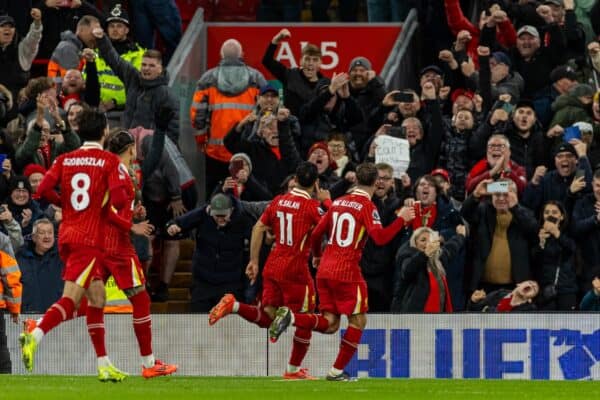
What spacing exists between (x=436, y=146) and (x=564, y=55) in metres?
2.92

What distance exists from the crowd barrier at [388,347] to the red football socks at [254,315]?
4.78ft

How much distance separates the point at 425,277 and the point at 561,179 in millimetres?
2123

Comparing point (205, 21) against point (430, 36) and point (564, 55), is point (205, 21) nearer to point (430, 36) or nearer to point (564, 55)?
point (430, 36)

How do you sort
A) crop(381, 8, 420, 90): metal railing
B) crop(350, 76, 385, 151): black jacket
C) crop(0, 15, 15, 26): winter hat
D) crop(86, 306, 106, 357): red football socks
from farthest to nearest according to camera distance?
crop(381, 8, 420, 90): metal railing → crop(0, 15, 15, 26): winter hat → crop(350, 76, 385, 151): black jacket → crop(86, 306, 106, 357): red football socks

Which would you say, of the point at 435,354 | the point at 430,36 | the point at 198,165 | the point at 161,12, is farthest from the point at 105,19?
the point at 435,354

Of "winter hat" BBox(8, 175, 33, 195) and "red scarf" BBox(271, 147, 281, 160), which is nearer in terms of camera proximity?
"winter hat" BBox(8, 175, 33, 195)

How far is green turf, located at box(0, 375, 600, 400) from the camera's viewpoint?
13039 millimetres

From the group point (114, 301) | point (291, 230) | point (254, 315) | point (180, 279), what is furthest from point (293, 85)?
point (254, 315)

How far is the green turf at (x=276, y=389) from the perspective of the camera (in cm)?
1304

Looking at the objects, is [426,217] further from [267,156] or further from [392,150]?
[267,156]

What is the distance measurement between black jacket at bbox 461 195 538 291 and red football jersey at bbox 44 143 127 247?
18.5 feet

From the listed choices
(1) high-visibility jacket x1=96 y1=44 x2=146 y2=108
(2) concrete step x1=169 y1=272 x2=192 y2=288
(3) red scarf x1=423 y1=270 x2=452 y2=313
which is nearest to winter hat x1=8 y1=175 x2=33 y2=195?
(2) concrete step x1=169 y1=272 x2=192 y2=288

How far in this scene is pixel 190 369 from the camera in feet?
59.7

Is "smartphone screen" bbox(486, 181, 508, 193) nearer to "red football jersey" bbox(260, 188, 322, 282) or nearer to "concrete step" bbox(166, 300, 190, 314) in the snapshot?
"red football jersey" bbox(260, 188, 322, 282)
